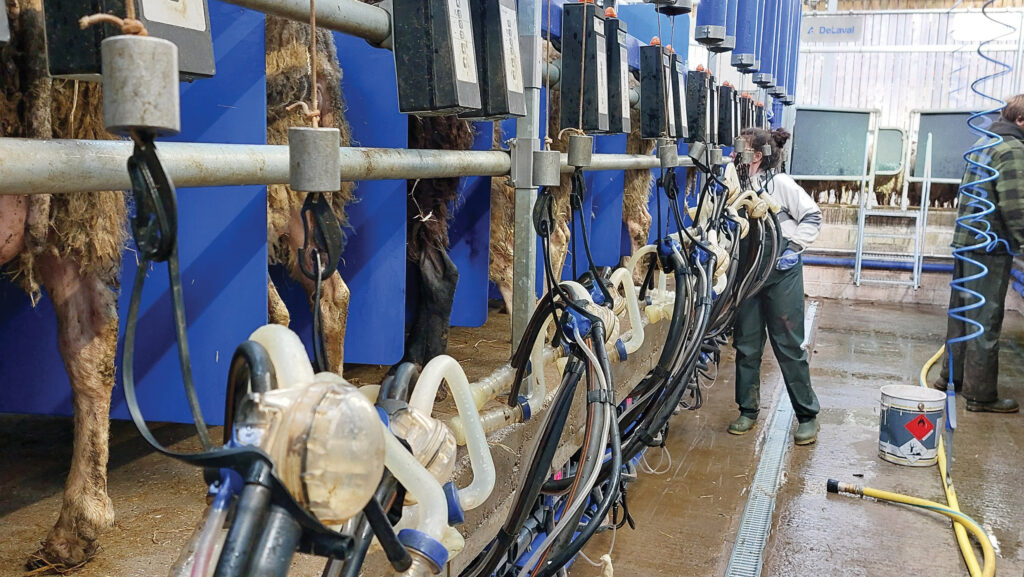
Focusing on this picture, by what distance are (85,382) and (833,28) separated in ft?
39.3

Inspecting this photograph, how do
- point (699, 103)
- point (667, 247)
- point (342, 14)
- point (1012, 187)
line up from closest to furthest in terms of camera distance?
point (342, 14), point (667, 247), point (699, 103), point (1012, 187)

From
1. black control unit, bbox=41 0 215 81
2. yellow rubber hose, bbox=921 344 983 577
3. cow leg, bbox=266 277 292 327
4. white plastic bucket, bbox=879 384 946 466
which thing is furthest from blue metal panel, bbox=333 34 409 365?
white plastic bucket, bbox=879 384 946 466

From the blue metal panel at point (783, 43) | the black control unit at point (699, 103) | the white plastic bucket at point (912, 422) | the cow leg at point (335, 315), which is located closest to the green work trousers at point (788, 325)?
the white plastic bucket at point (912, 422)

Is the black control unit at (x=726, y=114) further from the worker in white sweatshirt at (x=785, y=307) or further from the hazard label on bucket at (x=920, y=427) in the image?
the hazard label on bucket at (x=920, y=427)

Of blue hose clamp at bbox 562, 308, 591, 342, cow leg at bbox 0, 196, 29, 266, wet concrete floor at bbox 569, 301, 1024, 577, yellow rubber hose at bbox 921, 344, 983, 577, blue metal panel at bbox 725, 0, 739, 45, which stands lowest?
wet concrete floor at bbox 569, 301, 1024, 577

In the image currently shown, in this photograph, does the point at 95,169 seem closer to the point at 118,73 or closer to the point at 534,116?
the point at 118,73

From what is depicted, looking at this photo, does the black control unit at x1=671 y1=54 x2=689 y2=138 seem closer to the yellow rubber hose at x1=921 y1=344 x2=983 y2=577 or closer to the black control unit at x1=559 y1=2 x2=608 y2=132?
the black control unit at x1=559 y1=2 x2=608 y2=132

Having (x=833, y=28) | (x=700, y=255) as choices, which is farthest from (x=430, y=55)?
(x=833, y=28)

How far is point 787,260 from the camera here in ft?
16.5

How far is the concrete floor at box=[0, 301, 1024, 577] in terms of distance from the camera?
6.25 feet

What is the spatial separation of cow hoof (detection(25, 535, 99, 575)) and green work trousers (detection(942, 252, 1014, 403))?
549cm

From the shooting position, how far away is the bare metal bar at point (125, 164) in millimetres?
892

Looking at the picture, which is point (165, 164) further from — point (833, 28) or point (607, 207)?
point (833, 28)

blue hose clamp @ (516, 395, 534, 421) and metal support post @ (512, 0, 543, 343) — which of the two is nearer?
blue hose clamp @ (516, 395, 534, 421)
